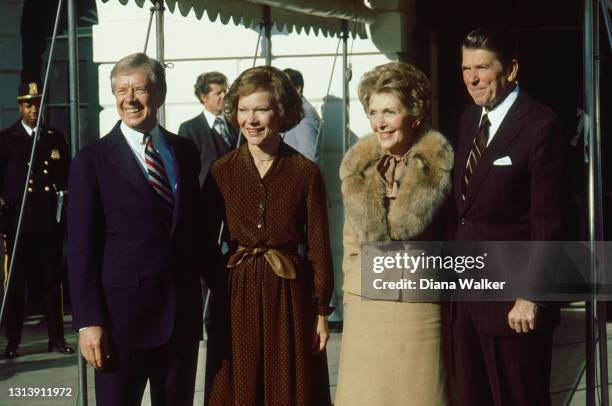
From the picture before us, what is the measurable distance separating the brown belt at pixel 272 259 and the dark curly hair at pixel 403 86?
2.06ft

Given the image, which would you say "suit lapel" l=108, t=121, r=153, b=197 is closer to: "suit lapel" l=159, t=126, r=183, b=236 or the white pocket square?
"suit lapel" l=159, t=126, r=183, b=236

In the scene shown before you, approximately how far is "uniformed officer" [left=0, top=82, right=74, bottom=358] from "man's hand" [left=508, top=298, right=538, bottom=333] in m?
4.60

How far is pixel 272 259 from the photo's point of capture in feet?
14.3

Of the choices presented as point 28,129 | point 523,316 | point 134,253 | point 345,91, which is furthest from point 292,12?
point 523,316

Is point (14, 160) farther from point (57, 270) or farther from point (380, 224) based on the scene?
point (380, 224)

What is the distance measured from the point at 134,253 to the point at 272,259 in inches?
19.5

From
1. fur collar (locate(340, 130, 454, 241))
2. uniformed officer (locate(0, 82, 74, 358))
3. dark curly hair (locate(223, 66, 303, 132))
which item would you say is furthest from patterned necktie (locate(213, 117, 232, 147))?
fur collar (locate(340, 130, 454, 241))

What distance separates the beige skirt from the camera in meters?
4.38

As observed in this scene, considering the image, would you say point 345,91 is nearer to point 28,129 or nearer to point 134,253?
point 28,129

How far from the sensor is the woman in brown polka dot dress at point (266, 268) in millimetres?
4367

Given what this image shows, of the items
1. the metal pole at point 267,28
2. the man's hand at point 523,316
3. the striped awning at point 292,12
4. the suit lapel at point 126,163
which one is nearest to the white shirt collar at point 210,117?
the striped awning at point 292,12

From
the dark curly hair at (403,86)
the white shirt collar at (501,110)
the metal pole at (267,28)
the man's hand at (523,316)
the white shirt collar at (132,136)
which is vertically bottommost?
the man's hand at (523,316)

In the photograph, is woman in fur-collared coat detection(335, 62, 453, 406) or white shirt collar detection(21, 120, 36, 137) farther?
white shirt collar detection(21, 120, 36, 137)

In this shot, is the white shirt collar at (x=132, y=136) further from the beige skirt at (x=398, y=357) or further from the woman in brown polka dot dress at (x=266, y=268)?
the beige skirt at (x=398, y=357)
